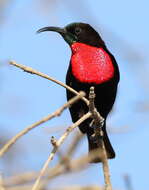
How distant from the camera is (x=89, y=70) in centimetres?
400

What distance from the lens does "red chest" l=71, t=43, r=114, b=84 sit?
13.1ft

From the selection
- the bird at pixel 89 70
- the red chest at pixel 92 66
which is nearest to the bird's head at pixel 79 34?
the bird at pixel 89 70

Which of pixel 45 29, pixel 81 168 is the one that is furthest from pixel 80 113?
pixel 81 168

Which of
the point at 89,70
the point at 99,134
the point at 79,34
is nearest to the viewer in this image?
the point at 99,134

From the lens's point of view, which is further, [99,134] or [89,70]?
[89,70]

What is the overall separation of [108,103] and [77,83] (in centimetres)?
36

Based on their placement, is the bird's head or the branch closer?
the branch

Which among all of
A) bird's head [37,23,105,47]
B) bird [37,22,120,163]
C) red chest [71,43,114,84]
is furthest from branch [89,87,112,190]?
bird's head [37,23,105,47]

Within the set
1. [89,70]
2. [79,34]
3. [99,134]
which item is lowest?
[99,134]

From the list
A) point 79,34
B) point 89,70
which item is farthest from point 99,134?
point 79,34

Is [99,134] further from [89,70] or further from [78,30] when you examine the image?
[78,30]

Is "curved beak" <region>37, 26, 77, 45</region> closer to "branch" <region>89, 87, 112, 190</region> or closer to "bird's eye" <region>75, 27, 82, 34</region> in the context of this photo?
"bird's eye" <region>75, 27, 82, 34</region>

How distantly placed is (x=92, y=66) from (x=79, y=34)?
56 centimetres

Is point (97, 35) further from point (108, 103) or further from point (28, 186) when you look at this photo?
point (28, 186)
